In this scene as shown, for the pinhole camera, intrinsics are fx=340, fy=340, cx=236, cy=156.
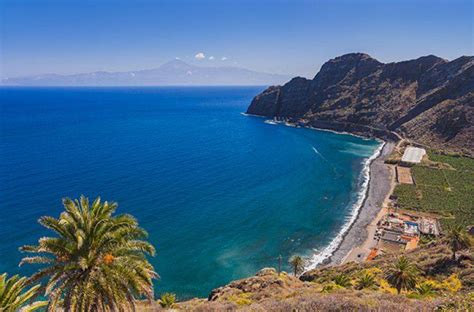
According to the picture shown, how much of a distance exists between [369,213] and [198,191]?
41.5 meters

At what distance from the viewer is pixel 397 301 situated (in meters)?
21.0

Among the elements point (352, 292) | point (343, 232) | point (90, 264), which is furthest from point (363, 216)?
point (90, 264)

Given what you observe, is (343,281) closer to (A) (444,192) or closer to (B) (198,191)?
(B) (198,191)

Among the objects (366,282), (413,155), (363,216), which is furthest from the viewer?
(413,155)

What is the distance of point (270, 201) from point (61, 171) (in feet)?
200

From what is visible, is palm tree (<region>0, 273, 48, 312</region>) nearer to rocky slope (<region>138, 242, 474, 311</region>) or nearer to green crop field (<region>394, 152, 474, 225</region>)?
rocky slope (<region>138, 242, 474, 311</region>)

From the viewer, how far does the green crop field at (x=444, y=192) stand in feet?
250

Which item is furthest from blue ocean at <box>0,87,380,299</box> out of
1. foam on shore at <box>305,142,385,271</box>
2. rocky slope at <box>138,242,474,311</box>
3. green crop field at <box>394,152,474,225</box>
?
rocky slope at <box>138,242,474,311</box>

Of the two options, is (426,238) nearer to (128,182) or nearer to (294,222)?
(294,222)

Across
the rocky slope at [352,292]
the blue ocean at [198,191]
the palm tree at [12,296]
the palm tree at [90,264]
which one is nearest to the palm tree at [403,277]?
the rocky slope at [352,292]

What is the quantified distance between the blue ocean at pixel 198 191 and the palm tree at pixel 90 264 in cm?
3555

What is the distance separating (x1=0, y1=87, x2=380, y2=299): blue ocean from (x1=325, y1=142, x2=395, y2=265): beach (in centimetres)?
270

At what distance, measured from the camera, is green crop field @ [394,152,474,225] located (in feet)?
250

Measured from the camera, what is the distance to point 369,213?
77750 millimetres
